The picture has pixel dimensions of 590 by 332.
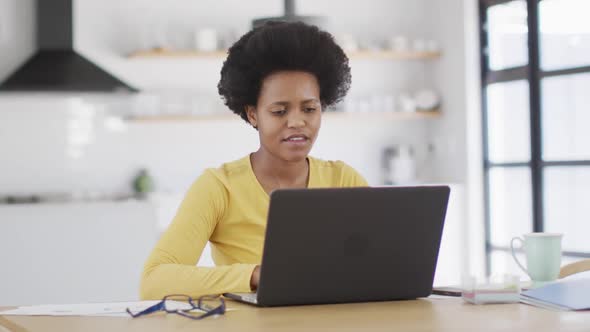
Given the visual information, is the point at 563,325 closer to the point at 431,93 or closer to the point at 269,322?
the point at 269,322

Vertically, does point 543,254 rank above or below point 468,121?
below

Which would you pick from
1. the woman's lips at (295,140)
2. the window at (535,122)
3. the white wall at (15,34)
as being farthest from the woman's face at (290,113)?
the white wall at (15,34)

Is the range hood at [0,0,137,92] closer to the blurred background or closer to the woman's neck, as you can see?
the blurred background

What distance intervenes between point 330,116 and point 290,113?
4015 mm

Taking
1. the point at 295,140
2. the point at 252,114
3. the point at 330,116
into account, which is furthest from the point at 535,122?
the point at 295,140

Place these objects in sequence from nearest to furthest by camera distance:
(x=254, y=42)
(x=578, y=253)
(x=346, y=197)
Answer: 1. (x=346, y=197)
2. (x=254, y=42)
3. (x=578, y=253)

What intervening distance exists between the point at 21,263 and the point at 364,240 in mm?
3440

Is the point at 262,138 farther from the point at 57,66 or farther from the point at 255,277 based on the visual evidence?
the point at 57,66

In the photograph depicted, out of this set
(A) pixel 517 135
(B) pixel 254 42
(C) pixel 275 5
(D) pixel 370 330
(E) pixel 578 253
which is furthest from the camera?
(C) pixel 275 5

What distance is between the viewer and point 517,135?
5.69 metres

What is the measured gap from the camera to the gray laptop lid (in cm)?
158

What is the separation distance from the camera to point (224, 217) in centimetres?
221

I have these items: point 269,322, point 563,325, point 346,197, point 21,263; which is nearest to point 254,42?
point 346,197

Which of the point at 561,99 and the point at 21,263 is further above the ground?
the point at 561,99
